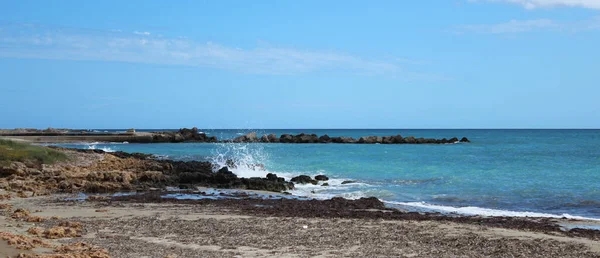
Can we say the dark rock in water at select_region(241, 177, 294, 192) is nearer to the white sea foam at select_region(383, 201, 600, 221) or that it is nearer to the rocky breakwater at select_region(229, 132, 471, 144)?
the white sea foam at select_region(383, 201, 600, 221)

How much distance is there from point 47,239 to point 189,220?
370 centimetres

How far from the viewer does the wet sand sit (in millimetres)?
10711

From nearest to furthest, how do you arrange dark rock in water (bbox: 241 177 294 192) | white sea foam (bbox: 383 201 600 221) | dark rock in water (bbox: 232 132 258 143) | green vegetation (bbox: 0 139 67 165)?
1. white sea foam (bbox: 383 201 600 221)
2. dark rock in water (bbox: 241 177 294 192)
3. green vegetation (bbox: 0 139 67 165)
4. dark rock in water (bbox: 232 132 258 143)

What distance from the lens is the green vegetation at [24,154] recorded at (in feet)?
83.5

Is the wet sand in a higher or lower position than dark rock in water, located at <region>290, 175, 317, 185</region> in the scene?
higher

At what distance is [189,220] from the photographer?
14.2 m

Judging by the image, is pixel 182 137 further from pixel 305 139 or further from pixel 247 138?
pixel 305 139

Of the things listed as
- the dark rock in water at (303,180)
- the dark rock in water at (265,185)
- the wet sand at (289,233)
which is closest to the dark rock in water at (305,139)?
the dark rock in water at (303,180)

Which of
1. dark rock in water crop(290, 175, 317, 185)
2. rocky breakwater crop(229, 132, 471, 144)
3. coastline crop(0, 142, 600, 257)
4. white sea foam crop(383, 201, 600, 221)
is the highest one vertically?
rocky breakwater crop(229, 132, 471, 144)

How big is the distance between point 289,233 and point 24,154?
1852 centimetres

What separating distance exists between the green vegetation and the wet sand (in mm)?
9172

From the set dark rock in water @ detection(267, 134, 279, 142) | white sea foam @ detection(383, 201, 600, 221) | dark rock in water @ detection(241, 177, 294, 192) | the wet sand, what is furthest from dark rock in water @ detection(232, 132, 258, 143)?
the wet sand

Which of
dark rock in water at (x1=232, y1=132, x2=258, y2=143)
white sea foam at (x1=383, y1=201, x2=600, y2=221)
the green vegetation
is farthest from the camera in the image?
dark rock in water at (x1=232, y1=132, x2=258, y2=143)

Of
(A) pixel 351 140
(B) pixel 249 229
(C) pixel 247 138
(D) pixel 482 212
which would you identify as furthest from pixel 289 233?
(A) pixel 351 140
